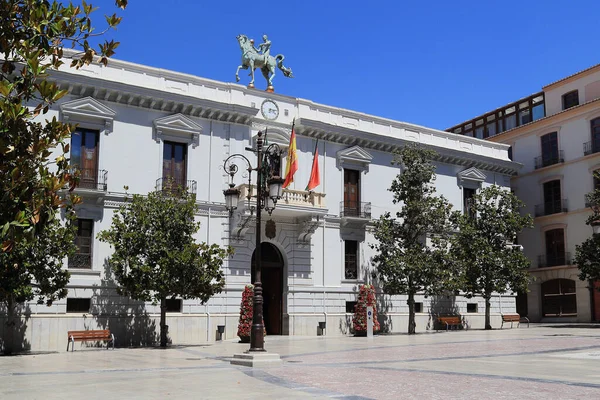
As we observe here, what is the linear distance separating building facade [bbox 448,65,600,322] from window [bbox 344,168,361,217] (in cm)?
1539

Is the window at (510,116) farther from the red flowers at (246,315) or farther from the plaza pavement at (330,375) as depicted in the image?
the plaza pavement at (330,375)

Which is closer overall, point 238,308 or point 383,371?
point 383,371

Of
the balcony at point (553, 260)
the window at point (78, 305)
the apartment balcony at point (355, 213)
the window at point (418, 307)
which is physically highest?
the apartment balcony at point (355, 213)

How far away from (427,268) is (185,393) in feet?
72.8

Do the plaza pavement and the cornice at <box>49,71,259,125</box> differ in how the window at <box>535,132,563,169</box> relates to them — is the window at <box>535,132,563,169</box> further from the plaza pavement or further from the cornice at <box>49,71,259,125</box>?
the plaza pavement

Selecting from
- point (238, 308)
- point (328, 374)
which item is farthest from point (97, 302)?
point (328, 374)

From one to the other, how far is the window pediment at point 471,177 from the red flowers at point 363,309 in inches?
434

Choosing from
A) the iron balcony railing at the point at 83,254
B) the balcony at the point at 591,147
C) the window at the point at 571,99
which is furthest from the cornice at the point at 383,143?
the iron balcony railing at the point at 83,254

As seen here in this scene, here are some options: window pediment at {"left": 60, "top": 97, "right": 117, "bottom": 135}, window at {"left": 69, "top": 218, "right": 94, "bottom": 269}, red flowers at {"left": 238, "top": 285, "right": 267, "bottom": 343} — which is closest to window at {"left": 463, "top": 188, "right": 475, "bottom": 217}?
red flowers at {"left": 238, "top": 285, "right": 267, "bottom": 343}

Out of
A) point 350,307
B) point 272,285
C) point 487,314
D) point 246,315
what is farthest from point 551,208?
point 246,315

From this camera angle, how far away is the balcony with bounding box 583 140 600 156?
40281 mm

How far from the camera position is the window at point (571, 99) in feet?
140

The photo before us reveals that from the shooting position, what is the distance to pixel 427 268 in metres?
31.2

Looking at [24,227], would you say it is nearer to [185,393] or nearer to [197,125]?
[185,393]
